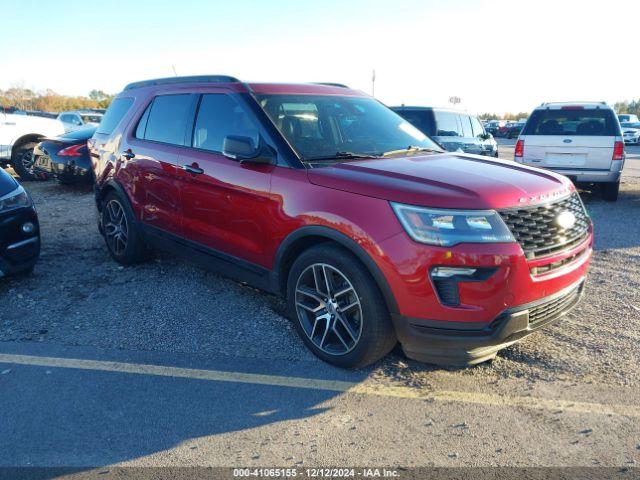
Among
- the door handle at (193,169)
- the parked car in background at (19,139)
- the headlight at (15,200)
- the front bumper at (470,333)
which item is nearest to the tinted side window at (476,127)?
the door handle at (193,169)

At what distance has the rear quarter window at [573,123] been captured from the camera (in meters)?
9.24

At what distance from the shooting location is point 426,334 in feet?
9.65

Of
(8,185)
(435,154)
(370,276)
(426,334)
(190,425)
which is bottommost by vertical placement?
(190,425)

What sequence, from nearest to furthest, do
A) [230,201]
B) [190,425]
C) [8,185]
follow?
[190,425] < [230,201] < [8,185]

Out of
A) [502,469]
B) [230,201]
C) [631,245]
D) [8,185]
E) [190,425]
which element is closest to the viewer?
[502,469]

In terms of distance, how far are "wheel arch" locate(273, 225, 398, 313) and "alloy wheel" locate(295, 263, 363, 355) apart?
0.19m

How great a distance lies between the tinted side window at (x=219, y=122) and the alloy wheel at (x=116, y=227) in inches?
61.7

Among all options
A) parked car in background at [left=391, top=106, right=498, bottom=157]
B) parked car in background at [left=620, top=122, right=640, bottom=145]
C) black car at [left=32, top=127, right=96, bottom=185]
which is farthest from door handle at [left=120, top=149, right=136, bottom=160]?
parked car in background at [left=620, top=122, right=640, bottom=145]

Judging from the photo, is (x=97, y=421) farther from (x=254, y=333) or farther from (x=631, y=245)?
(x=631, y=245)

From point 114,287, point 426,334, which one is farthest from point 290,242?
point 114,287

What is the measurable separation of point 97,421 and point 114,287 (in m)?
2.29

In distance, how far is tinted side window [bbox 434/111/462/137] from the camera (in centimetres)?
1074

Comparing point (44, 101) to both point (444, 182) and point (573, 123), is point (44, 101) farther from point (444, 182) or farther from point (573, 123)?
point (444, 182)

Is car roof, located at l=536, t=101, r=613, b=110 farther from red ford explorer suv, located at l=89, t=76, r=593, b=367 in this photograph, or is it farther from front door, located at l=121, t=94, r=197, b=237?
front door, located at l=121, t=94, r=197, b=237
